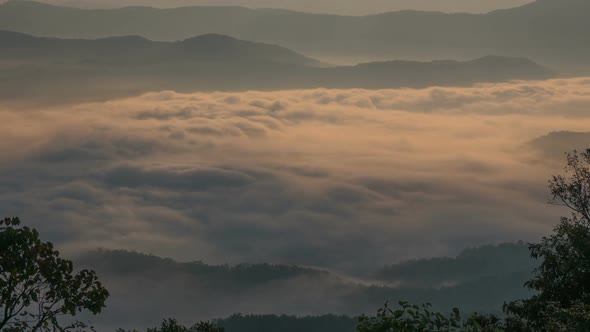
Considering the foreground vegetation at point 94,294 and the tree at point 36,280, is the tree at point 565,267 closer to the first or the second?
the foreground vegetation at point 94,294

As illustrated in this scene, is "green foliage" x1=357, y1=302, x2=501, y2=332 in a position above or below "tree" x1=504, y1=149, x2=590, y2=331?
below

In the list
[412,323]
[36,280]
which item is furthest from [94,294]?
[412,323]

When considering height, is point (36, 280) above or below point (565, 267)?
below

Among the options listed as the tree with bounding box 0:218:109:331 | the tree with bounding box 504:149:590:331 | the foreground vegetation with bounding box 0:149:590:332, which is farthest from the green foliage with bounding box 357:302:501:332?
the tree with bounding box 0:218:109:331

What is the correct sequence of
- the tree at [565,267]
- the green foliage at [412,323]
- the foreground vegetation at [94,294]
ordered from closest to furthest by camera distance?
1. the green foliage at [412,323]
2. the foreground vegetation at [94,294]
3. the tree at [565,267]

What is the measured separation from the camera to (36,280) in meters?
25.5

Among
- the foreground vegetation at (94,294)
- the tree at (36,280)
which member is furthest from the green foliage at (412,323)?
the tree at (36,280)

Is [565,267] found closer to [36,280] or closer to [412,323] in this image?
[412,323]

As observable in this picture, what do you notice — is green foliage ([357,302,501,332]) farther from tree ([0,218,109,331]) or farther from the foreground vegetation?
tree ([0,218,109,331])

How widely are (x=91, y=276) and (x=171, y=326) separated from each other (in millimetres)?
18363

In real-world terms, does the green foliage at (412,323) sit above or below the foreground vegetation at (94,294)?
below

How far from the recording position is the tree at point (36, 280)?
79.3 ft

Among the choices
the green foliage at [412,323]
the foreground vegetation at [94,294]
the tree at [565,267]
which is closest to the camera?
the green foliage at [412,323]

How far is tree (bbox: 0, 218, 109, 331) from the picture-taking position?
24.2 m
